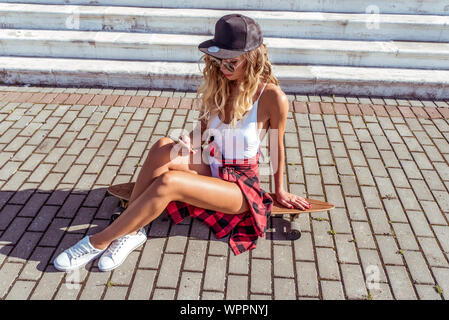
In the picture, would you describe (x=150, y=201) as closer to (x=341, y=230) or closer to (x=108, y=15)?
(x=341, y=230)

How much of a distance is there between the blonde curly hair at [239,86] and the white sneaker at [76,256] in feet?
4.42

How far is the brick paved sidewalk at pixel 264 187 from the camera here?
115 inches

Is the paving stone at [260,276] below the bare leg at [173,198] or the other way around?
A: below

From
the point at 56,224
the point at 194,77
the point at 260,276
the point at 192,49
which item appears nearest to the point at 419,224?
the point at 260,276

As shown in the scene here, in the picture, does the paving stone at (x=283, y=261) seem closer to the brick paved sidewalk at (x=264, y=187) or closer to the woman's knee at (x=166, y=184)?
the brick paved sidewalk at (x=264, y=187)

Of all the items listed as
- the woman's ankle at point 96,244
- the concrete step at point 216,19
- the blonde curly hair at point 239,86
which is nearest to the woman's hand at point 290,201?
the blonde curly hair at point 239,86

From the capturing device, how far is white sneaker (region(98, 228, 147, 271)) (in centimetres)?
297

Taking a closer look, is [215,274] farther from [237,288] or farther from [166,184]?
[166,184]

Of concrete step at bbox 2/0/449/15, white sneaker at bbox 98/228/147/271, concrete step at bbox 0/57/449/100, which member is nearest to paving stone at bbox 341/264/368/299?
white sneaker at bbox 98/228/147/271

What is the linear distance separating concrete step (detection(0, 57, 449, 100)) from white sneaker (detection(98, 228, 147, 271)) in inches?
121

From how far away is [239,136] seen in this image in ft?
9.93

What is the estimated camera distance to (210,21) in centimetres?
608
